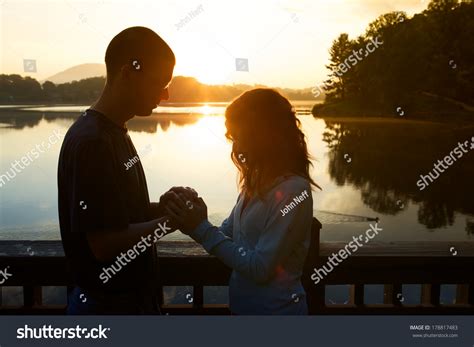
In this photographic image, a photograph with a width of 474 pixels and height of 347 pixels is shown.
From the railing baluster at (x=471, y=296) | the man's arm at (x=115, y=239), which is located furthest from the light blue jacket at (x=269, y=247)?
the railing baluster at (x=471, y=296)

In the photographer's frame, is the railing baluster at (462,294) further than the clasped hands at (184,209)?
Yes

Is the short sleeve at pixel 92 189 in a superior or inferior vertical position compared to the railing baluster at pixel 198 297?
superior

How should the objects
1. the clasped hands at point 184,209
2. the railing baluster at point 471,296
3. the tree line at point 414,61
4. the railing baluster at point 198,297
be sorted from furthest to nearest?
the tree line at point 414,61
the railing baluster at point 471,296
the railing baluster at point 198,297
the clasped hands at point 184,209

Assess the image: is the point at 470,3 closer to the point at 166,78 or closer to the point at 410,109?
the point at 410,109

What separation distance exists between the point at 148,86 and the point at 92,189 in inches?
19.5

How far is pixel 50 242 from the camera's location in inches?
122

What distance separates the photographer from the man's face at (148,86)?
194 centimetres

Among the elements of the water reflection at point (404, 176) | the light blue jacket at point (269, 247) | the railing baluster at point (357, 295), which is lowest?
the water reflection at point (404, 176)

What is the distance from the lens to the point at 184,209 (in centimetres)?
199

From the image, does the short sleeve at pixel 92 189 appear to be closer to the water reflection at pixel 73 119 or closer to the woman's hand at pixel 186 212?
the woman's hand at pixel 186 212

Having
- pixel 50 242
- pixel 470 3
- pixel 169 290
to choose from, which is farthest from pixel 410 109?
pixel 50 242

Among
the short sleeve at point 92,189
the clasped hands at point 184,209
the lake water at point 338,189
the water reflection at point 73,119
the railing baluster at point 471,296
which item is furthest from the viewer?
the water reflection at point 73,119
